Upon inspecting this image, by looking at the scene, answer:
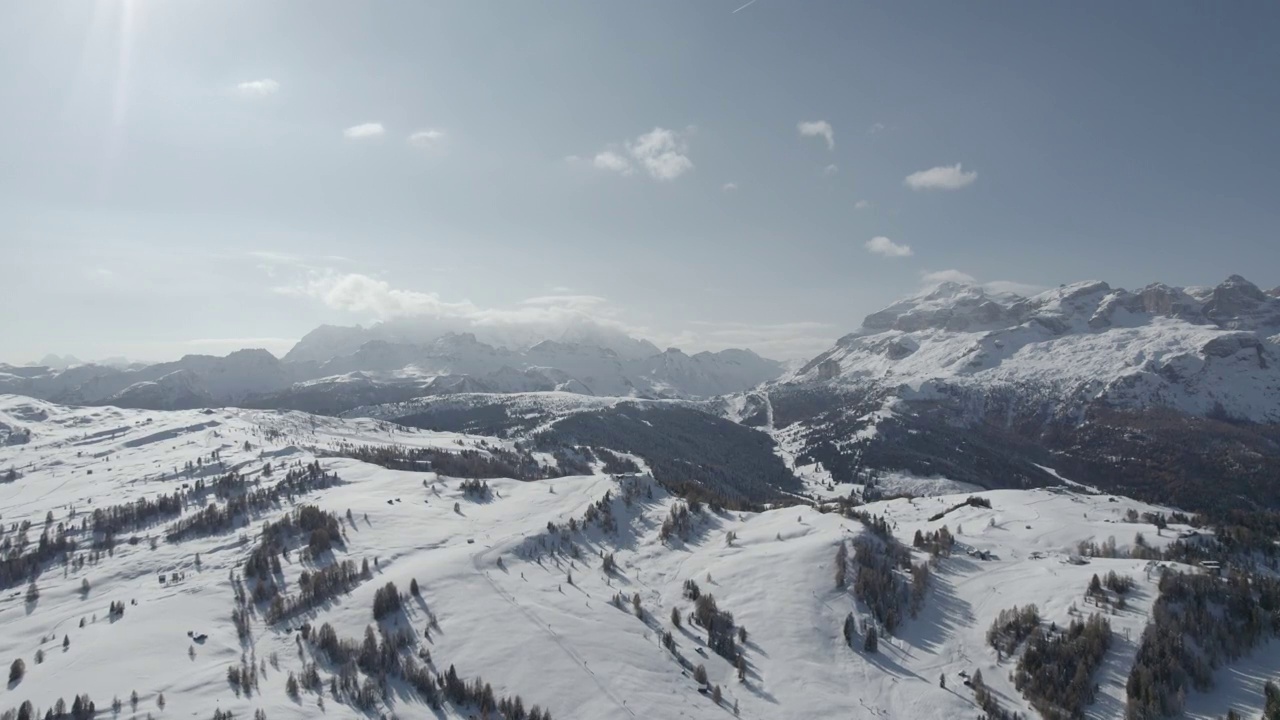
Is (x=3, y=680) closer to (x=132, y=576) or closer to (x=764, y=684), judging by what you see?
(x=132, y=576)

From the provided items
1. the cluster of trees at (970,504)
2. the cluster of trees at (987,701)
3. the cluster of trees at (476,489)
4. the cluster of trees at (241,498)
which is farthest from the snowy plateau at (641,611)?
the cluster of trees at (476,489)

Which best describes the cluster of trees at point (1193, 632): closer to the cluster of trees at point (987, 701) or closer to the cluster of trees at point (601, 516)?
the cluster of trees at point (987, 701)

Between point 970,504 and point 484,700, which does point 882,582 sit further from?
point 970,504

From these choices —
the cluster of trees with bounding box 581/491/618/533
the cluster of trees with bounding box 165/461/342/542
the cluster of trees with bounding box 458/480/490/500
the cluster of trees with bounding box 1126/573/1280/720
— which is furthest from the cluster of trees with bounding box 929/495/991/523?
the cluster of trees with bounding box 165/461/342/542

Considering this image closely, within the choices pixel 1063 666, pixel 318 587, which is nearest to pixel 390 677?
pixel 318 587

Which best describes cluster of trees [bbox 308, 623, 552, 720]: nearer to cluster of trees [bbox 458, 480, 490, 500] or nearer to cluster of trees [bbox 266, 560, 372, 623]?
cluster of trees [bbox 266, 560, 372, 623]

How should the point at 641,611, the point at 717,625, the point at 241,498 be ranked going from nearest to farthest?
1. the point at 717,625
2. the point at 641,611
3. the point at 241,498
